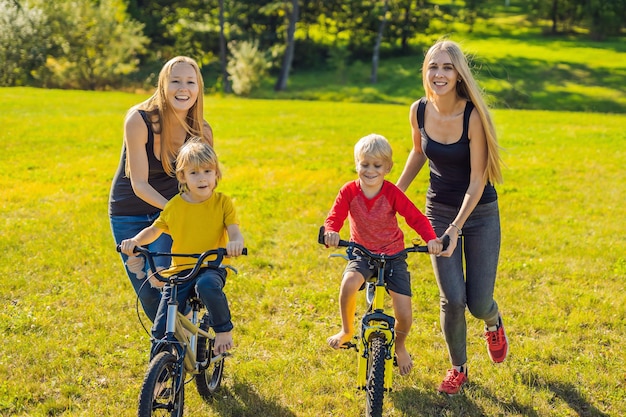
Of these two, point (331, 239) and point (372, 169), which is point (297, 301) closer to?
point (331, 239)

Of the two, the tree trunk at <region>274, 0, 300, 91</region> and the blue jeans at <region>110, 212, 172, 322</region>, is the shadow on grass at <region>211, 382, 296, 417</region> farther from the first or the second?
the tree trunk at <region>274, 0, 300, 91</region>

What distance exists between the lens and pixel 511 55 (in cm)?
5112

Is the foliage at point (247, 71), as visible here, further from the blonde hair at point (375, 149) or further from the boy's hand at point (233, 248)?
the boy's hand at point (233, 248)

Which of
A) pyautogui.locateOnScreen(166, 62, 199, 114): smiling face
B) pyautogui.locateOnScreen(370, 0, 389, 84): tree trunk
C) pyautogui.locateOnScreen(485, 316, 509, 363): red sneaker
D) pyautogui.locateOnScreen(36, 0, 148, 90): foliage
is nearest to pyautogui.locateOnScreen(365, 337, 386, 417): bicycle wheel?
pyautogui.locateOnScreen(485, 316, 509, 363): red sneaker

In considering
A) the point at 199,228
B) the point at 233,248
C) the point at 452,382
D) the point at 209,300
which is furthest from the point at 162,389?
the point at 452,382

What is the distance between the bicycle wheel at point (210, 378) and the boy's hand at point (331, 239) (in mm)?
1316

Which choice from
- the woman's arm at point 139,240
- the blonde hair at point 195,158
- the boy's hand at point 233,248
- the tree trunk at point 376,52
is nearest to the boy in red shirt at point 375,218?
the boy's hand at point 233,248

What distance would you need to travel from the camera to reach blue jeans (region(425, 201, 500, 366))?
5039 mm

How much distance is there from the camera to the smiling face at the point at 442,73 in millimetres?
4750

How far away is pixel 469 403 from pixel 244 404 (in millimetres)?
1904

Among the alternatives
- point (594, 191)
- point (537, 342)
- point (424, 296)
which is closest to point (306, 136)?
point (594, 191)

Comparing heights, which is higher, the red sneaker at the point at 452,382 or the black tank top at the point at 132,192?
the black tank top at the point at 132,192

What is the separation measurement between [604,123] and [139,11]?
40560 mm

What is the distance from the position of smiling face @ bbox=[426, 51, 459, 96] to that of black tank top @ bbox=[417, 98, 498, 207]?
23cm
